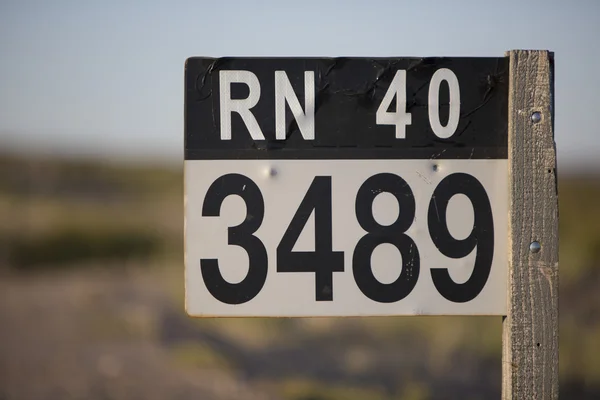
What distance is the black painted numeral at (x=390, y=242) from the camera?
1791 mm

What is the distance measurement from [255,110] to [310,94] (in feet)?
0.49

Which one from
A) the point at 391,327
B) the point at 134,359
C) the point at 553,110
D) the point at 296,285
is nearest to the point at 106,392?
the point at 134,359

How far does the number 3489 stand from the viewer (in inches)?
70.1

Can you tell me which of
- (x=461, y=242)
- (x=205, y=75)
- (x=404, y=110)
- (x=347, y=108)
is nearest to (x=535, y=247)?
(x=461, y=242)

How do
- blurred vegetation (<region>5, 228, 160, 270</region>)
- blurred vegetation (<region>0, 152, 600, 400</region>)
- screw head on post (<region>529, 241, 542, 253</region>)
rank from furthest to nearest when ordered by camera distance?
blurred vegetation (<region>5, 228, 160, 270</region>) → blurred vegetation (<region>0, 152, 600, 400</region>) → screw head on post (<region>529, 241, 542, 253</region>)

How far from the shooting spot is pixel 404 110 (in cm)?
180

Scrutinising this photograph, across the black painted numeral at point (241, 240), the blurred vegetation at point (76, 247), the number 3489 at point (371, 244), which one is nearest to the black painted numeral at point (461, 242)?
the number 3489 at point (371, 244)

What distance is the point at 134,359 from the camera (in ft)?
22.4

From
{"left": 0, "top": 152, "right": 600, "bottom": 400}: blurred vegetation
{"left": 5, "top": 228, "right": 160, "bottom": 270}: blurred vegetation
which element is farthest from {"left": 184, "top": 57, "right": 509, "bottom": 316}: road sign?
{"left": 5, "top": 228, "right": 160, "bottom": 270}: blurred vegetation

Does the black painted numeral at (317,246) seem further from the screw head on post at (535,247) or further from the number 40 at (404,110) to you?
the screw head on post at (535,247)

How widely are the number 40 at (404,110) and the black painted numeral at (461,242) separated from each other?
0.13m

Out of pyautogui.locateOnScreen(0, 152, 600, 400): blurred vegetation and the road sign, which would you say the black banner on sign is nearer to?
the road sign

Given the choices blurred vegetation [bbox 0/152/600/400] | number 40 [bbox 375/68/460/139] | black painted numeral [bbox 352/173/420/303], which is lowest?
blurred vegetation [bbox 0/152/600/400]

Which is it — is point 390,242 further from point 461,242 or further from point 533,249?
point 533,249
